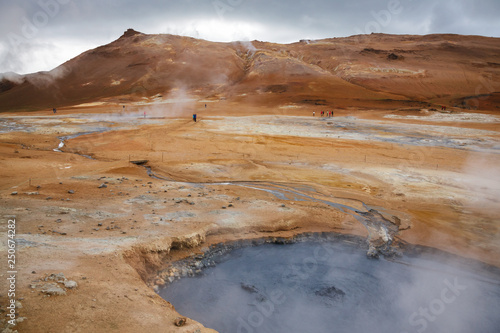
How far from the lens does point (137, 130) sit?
1009 inches

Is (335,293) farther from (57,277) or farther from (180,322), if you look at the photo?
(57,277)

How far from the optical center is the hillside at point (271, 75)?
53469mm

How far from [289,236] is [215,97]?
5125 cm

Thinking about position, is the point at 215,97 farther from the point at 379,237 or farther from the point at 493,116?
the point at 379,237

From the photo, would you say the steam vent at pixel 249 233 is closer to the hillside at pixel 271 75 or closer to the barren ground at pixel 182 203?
the barren ground at pixel 182 203

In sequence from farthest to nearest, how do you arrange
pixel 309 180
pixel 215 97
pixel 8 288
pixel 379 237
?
pixel 215 97 → pixel 309 180 → pixel 379 237 → pixel 8 288

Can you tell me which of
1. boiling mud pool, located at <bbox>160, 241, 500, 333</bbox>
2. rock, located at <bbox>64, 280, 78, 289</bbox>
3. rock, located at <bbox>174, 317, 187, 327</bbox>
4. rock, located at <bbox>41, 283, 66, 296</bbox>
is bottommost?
boiling mud pool, located at <bbox>160, 241, 500, 333</bbox>

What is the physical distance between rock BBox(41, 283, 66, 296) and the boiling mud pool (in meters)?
1.89

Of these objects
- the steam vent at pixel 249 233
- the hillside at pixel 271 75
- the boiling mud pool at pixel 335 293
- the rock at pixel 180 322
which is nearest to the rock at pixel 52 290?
the steam vent at pixel 249 233

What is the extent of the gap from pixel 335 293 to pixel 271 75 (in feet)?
198

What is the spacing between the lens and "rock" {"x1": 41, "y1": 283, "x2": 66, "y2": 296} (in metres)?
4.65

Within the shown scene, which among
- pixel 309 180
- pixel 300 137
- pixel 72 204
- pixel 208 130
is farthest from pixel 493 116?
pixel 72 204

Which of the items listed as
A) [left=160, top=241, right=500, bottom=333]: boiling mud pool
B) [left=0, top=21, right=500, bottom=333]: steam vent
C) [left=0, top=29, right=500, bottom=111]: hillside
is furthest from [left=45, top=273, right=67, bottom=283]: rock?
[left=0, top=29, right=500, bottom=111]: hillside

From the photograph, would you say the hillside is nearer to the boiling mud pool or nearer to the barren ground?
the barren ground
